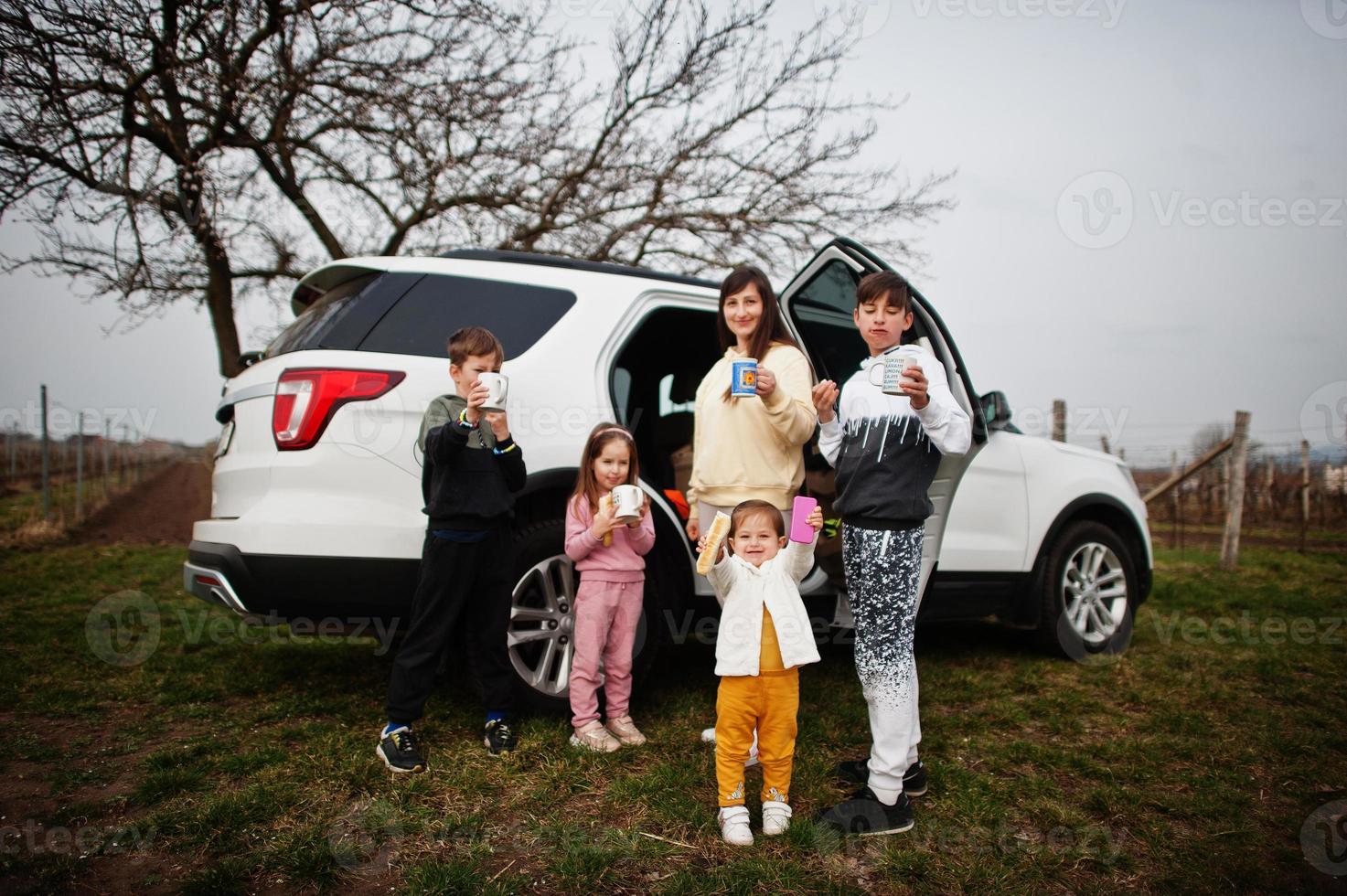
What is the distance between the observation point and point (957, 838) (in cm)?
235

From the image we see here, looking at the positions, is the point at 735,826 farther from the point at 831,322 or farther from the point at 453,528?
the point at 831,322

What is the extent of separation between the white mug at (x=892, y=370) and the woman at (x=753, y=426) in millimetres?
374

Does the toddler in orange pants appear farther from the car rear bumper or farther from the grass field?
the car rear bumper

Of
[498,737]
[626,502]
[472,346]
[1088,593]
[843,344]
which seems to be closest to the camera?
[626,502]

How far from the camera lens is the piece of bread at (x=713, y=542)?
231 cm

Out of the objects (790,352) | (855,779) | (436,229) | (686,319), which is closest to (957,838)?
(855,779)

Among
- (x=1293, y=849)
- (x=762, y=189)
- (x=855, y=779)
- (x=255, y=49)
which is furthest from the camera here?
(x=762, y=189)

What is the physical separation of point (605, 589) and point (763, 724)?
33.4 inches

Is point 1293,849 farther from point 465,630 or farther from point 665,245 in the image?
point 665,245

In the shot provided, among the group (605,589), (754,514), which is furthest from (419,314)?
(754,514)

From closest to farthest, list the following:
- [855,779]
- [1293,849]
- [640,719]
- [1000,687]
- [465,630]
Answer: [1293,849] < [855,779] < [465,630] < [640,719] < [1000,687]

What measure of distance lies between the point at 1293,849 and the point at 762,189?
7.68m

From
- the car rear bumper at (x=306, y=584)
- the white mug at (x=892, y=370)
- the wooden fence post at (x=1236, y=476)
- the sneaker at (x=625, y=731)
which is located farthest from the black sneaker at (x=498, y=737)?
the wooden fence post at (x=1236, y=476)

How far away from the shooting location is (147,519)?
39.9 ft
